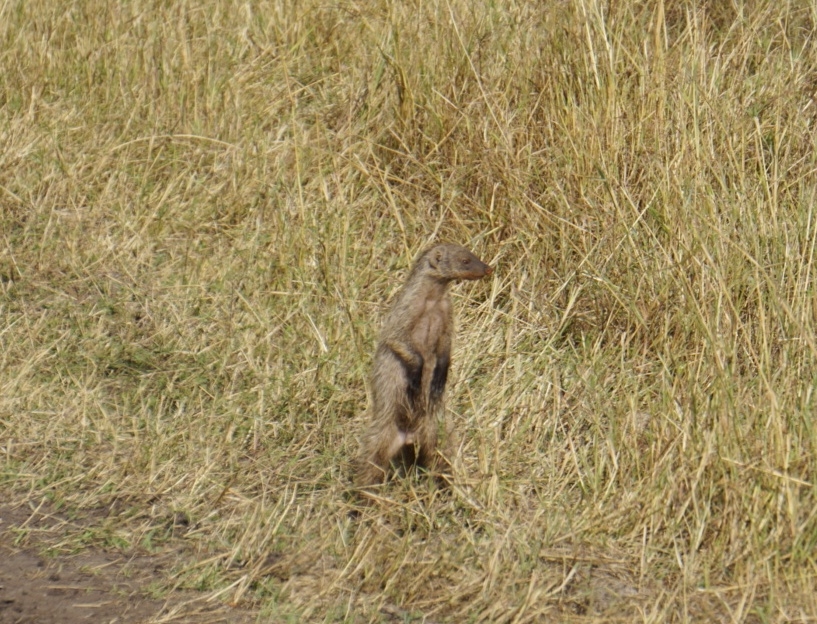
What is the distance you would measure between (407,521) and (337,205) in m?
2.07

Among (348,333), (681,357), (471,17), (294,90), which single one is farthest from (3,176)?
(681,357)

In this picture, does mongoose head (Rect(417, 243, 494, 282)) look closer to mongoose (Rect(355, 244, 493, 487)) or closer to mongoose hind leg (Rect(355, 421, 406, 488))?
mongoose (Rect(355, 244, 493, 487))

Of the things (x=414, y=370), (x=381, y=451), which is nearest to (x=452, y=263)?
(x=414, y=370)

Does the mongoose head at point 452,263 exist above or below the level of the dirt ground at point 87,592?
above

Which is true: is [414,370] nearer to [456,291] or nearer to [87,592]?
[456,291]

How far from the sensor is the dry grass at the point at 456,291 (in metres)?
3.90

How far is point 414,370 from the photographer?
14.1ft

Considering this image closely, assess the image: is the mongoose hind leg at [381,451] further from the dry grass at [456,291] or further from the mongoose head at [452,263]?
the mongoose head at [452,263]

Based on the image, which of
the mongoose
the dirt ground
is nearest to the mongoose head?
the mongoose

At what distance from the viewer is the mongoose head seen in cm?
445

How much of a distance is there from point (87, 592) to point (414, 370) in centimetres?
125

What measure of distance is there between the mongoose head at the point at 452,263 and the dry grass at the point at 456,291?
55 centimetres

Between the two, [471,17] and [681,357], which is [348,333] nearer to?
[681,357]

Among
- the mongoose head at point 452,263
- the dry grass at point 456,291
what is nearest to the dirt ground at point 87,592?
the dry grass at point 456,291
